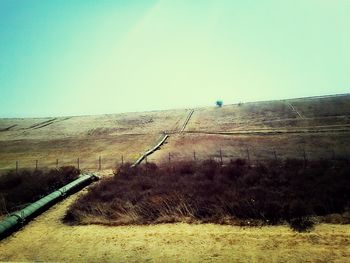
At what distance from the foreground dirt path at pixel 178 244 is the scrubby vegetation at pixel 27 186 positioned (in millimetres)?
4799

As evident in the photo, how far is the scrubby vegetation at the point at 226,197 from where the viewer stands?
14.8 meters

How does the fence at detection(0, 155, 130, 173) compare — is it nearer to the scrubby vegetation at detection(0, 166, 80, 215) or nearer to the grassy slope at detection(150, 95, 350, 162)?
the grassy slope at detection(150, 95, 350, 162)

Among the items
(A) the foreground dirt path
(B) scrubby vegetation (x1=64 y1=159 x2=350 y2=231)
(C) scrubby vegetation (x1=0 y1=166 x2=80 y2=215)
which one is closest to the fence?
(C) scrubby vegetation (x1=0 y1=166 x2=80 y2=215)

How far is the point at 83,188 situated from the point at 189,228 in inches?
435

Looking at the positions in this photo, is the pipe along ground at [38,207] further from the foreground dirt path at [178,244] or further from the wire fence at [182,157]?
the wire fence at [182,157]

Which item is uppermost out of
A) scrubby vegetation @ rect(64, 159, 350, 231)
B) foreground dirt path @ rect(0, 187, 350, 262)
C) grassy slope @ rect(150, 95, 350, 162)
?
grassy slope @ rect(150, 95, 350, 162)

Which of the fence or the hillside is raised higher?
the hillside

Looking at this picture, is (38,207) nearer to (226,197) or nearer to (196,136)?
(226,197)

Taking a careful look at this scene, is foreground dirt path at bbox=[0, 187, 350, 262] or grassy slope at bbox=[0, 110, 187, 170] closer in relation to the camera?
foreground dirt path at bbox=[0, 187, 350, 262]

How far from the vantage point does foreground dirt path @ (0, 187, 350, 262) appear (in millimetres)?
11362

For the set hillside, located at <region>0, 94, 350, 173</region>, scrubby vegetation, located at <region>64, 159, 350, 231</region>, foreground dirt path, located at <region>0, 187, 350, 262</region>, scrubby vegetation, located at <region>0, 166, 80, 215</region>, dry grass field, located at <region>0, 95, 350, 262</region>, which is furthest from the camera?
hillside, located at <region>0, 94, 350, 173</region>

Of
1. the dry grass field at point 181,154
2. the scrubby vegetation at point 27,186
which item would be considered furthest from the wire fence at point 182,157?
the scrubby vegetation at point 27,186

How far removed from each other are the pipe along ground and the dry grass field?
41 cm

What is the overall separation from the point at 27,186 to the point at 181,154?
16.8m
